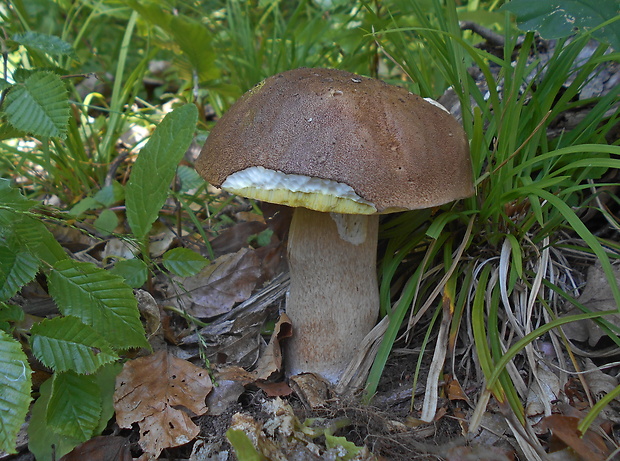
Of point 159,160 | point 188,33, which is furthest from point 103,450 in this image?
point 188,33

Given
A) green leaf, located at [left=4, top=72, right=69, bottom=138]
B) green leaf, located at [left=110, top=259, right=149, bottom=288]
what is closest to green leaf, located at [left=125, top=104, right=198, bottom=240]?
green leaf, located at [left=110, top=259, right=149, bottom=288]

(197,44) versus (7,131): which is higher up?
(197,44)

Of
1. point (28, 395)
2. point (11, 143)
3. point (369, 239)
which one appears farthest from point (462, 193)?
point (11, 143)

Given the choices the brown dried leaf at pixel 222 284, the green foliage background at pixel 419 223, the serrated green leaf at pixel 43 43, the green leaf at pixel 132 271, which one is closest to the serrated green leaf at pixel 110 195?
the green foliage background at pixel 419 223

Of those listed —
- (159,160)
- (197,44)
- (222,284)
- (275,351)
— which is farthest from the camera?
(197,44)

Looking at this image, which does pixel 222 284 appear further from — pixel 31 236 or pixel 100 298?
pixel 31 236

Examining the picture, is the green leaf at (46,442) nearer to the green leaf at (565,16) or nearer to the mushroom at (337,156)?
the mushroom at (337,156)

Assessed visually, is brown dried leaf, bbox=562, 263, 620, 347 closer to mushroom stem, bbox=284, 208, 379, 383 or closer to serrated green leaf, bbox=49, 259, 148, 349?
mushroom stem, bbox=284, 208, 379, 383
